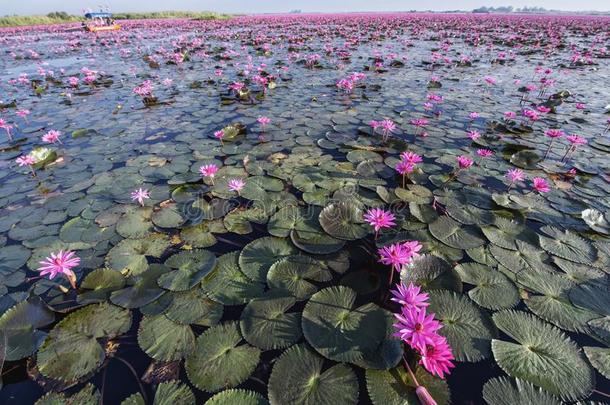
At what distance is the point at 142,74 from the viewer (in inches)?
393

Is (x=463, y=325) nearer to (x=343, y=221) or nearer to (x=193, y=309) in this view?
(x=343, y=221)

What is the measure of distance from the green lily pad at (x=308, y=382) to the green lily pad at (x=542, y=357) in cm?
92

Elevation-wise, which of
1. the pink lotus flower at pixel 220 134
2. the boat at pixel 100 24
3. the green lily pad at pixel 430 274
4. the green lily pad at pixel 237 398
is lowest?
the green lily pad at pixel 237 398

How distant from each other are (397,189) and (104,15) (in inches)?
1456

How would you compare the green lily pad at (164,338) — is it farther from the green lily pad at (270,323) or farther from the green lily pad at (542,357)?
the green lily pad at (542,357)

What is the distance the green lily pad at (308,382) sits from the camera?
162cm

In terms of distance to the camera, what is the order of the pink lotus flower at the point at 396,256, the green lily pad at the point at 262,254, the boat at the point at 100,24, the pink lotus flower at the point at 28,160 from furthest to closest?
the boat at the point at 100,24 < the pink lotus flower at the point at 28,160 < the green lily pad at the point at 262,254 < the pink lotus flower at the point at 396,256

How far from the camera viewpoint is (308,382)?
170 centimetres

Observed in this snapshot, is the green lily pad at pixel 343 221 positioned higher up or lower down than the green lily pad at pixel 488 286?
higher up

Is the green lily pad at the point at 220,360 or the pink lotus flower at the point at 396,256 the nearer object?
the green lily pad at the point at 220,360

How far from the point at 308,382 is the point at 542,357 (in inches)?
55.1

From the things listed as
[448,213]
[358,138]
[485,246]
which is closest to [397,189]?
[448,213]

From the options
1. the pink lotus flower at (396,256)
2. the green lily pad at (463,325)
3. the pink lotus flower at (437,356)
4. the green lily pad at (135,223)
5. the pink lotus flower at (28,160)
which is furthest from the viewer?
the pink lotus flower at (28,160)

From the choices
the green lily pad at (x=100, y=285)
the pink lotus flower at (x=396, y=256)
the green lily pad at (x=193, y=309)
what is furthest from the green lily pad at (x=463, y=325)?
the green lily pad at (x=100, y=285)
